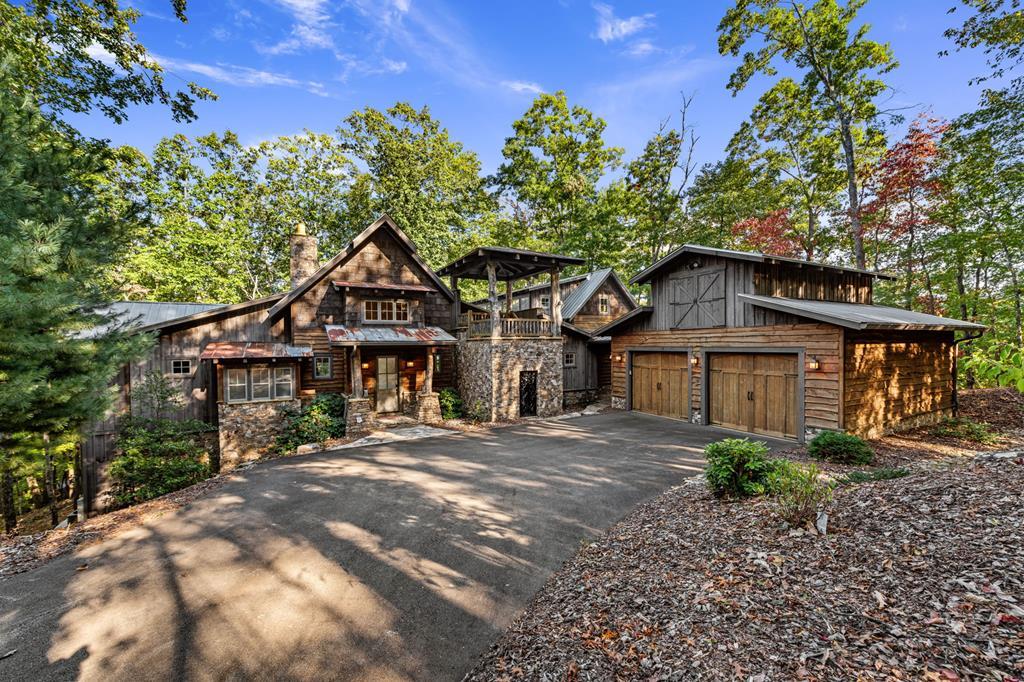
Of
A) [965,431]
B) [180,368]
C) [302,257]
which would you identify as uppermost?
[302,257]

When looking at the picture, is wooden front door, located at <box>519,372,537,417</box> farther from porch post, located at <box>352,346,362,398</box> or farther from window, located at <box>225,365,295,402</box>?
window, located at <box>225,365,295,402</box>

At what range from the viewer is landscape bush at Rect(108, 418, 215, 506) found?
1000 cm

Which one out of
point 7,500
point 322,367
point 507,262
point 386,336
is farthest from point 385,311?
point 7,500

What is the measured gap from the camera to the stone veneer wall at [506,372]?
15086 mm

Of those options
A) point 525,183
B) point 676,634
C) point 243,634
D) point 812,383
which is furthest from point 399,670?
point 525,183

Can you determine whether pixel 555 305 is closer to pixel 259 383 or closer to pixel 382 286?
pixel 382 286

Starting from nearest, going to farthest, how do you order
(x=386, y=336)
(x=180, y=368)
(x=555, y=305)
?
(x=180, y=368)
(x=386, y=336)
(x=555, y=305)

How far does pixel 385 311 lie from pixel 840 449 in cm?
1498

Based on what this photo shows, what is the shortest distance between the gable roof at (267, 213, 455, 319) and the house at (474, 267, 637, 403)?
4046 millimetres

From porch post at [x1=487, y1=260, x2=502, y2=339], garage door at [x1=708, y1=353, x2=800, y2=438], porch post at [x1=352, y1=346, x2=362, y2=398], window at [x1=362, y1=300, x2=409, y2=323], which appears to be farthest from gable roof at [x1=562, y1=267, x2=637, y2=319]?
porch post at [x1=352, y1=346, x2=362, y2=398]

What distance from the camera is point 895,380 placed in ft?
38.4

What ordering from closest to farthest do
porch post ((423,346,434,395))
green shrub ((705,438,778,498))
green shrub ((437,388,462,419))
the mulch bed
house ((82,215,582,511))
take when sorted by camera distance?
the mulch bed < green shrub ((705,438,778,498)) < house ((82,215,582,511)) < porch post ((423,346,434,395)) < green shrub ((437,388,462,419))

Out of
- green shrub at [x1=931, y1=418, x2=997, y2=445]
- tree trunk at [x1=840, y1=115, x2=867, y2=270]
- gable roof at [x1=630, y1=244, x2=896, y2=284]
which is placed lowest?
green shrub at [x1=931, y1=418, x2=997, y2=445]

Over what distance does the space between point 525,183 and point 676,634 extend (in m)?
28.0
